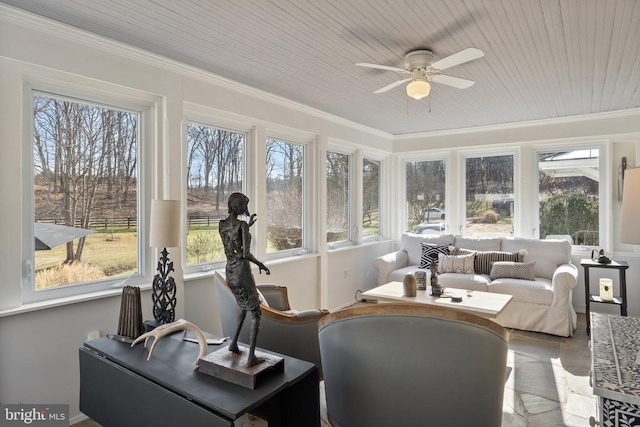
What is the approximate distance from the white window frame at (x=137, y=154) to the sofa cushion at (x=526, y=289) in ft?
11.4

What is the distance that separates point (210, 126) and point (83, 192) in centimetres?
123

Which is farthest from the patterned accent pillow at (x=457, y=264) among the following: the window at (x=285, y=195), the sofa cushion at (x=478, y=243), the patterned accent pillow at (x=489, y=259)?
the window at (x=285, y=195)

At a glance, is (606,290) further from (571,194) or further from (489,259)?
(571,194)

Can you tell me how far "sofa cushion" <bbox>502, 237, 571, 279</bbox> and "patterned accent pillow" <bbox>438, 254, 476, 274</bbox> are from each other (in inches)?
24.3

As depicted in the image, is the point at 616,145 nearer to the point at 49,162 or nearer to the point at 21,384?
the point at 49,162

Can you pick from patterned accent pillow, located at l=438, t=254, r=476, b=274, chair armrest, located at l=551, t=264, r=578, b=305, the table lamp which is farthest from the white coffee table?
the table lamp

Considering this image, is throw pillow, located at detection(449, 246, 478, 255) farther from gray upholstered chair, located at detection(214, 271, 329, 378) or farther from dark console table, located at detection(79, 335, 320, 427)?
dark console table, located at detection(79, 335, 320, 427)

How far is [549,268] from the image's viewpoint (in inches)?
177

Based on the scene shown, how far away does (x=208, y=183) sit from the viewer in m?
3.45

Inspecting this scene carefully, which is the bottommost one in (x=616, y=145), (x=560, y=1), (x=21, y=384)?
(x=21, y=384)

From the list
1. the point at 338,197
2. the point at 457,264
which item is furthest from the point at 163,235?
the point at 457,264

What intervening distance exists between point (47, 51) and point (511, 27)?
2.81 meters

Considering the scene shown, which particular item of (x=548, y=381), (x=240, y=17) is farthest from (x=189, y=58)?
(x=548, y=381)

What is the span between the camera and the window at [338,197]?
4988 millimetres
